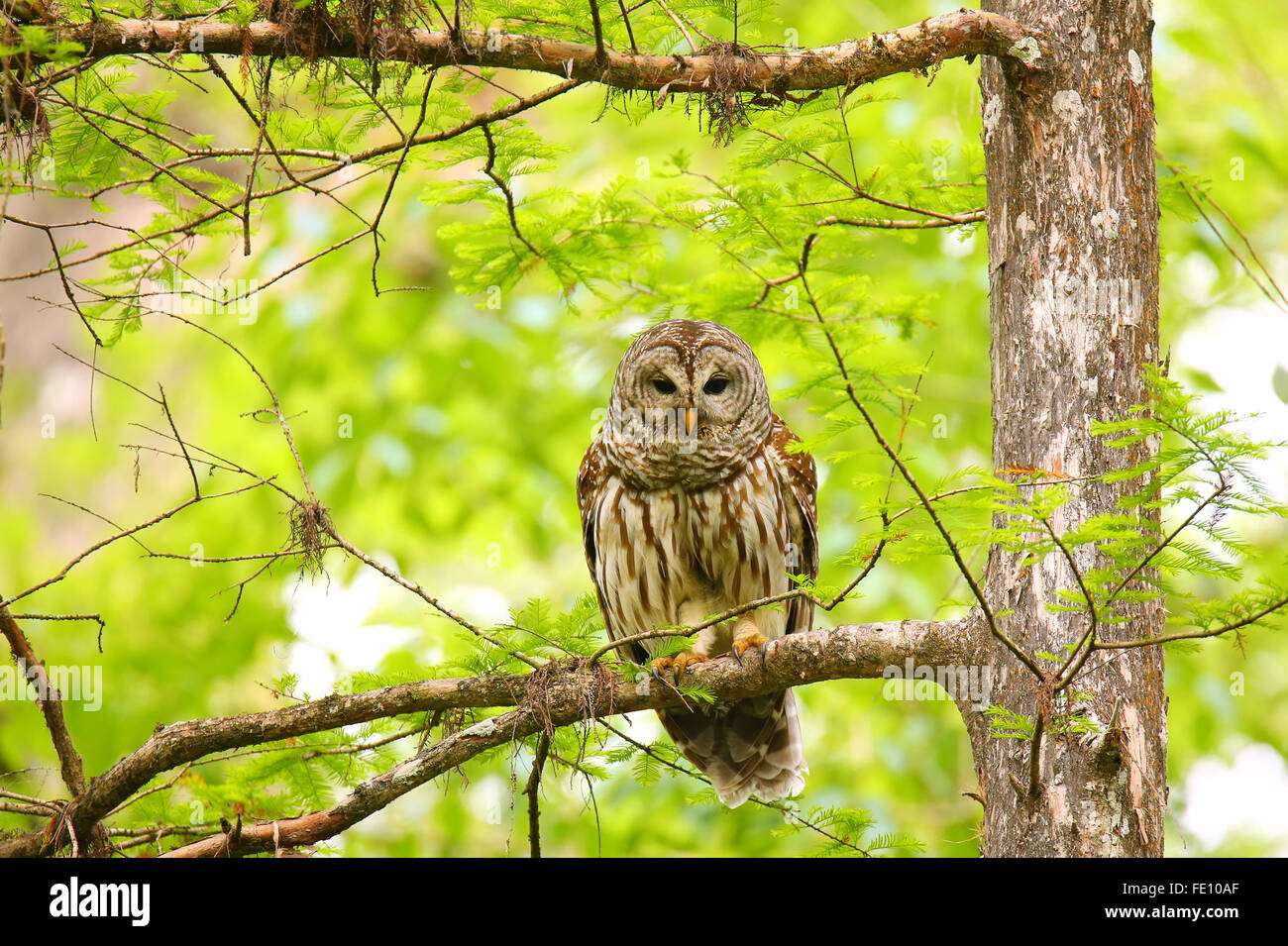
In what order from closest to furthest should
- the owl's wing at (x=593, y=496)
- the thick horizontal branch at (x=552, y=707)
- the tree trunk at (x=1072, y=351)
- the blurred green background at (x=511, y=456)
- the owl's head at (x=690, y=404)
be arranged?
the tree trunk at (x=1072, y=351)
the thick horizontal branch at (x=552, y=707)
the owl's head at (x=690, y=404)
the owl's wing at (x=593, y=496)
the blurred green background at (x=511, y=456)

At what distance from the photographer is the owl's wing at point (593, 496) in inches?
207

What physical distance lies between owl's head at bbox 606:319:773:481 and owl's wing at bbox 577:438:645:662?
188mm

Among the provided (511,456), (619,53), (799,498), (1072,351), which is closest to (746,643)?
(799,498)

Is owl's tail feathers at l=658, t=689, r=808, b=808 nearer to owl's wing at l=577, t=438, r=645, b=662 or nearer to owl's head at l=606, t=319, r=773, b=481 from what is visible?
owl's wing at l=577, t=438, r=645, b=662

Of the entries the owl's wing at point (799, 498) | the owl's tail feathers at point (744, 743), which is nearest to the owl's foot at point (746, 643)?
the owl's wing at point (799, 498)

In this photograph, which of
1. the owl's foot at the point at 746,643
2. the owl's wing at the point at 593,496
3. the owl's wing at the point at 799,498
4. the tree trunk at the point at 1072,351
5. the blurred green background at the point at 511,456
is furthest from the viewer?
the blurred green background at the point at 511,456

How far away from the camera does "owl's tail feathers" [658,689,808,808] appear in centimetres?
531

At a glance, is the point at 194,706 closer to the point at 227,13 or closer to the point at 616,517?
the point at 616,517

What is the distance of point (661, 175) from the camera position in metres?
4.35

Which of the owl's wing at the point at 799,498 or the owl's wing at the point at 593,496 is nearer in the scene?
the owl's wing at the point at 799,498

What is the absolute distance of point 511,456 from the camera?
8688mm

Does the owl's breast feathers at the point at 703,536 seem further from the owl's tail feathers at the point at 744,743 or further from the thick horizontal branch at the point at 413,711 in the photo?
the thick horizontal branch at the point at 413,711
